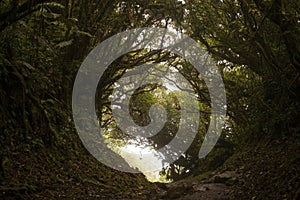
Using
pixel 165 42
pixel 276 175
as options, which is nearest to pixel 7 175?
pixel 276 175

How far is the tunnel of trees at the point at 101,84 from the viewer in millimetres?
6250

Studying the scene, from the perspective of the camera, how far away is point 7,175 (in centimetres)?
577

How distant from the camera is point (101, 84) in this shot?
46.7 feet

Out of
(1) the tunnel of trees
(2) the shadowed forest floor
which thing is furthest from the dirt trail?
(1) the tunnel of trees

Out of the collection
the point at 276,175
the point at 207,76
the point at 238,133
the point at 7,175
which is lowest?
the point at 276,175

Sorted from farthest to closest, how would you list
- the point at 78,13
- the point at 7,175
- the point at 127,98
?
the point at 127,98 < the point at 78,13 < the point at 7,175

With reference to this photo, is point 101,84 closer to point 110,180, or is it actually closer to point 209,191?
point 110,180

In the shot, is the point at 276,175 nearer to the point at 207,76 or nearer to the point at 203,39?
the point at 203,39

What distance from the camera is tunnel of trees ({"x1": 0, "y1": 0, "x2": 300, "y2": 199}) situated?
6250mm

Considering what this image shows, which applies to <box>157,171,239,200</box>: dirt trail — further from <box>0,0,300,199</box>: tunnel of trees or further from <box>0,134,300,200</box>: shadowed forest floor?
<box>0,0,300,199</box>: tunnel of trees

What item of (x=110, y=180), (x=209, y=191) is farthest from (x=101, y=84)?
(x=209, y=191)

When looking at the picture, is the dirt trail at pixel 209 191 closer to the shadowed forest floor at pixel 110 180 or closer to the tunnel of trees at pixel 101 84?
the shadowed forest floor at pixel 110 180

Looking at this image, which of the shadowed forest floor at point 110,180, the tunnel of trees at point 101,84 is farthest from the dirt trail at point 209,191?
the tunnel of trees at point 101,84

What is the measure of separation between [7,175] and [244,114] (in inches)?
477
